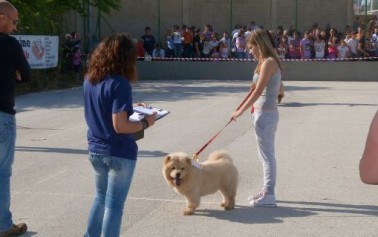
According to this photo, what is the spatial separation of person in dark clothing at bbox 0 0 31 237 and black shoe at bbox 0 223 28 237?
4 cm

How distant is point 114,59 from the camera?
16.2 feet

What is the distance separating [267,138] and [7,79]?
8.84ft

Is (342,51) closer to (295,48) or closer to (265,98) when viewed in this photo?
(295,48)

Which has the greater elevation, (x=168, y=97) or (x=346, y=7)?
(x=346, y=7)

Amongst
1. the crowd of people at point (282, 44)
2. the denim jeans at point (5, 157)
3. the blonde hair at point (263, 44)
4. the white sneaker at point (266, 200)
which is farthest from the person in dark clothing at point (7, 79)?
the crowd of people at point (282, 44)

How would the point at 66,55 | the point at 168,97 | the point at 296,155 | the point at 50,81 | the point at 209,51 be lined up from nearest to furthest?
A: 1. the point at 296,155
2. the point at 168,97
3. the point at 50,81
4. the point at 66,55
5. the point at 209,51

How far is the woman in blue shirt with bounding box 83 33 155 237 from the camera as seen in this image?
4.89 meters

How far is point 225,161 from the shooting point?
7422 mm

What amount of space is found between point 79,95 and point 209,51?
32.8 feet

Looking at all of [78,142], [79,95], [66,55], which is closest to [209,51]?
[66,55]

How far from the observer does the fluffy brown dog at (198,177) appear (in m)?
6.83

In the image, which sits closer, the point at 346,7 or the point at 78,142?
the point at 78,142

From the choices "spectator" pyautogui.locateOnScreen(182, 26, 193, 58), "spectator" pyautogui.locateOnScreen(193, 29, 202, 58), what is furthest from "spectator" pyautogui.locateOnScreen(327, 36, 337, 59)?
"spectator" pyautogui.locateOnScreen(182, 26, 193, 58)

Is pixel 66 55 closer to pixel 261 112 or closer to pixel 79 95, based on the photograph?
pixel 79 95
